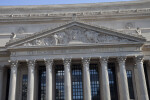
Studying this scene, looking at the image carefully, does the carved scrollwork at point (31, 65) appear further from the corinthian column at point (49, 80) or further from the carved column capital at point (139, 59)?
the carved column capital at point (139, 59)

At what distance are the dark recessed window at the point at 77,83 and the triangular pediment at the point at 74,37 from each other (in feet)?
18.7

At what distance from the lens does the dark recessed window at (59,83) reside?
39.1 metres

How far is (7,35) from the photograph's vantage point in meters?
49.5

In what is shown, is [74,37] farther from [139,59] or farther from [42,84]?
[139,59]

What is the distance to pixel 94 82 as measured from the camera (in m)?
39.6

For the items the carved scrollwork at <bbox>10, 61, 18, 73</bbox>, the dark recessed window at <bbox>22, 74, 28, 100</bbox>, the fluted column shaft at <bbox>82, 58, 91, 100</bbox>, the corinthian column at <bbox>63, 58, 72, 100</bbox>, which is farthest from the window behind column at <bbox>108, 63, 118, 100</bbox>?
the carved scrollwork at <bbox>10, 61, 18, 73</bbox>

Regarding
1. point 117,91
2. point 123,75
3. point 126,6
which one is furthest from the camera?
point 126,6

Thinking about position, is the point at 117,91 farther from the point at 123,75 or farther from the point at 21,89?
the point at 21,89

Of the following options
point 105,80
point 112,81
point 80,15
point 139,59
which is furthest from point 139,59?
point 80,15

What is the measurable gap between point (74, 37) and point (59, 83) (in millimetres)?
9142

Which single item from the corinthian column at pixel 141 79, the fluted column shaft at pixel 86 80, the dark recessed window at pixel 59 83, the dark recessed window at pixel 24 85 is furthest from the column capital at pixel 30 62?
the corinthian column at pixel 141 79

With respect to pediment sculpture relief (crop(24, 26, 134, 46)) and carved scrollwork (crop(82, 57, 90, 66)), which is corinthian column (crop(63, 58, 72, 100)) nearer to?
carved scrollwork (crop(82, 57, 90, 66))

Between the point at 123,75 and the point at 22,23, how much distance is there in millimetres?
28216

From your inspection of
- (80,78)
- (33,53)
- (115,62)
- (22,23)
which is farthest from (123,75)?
(22,23)
